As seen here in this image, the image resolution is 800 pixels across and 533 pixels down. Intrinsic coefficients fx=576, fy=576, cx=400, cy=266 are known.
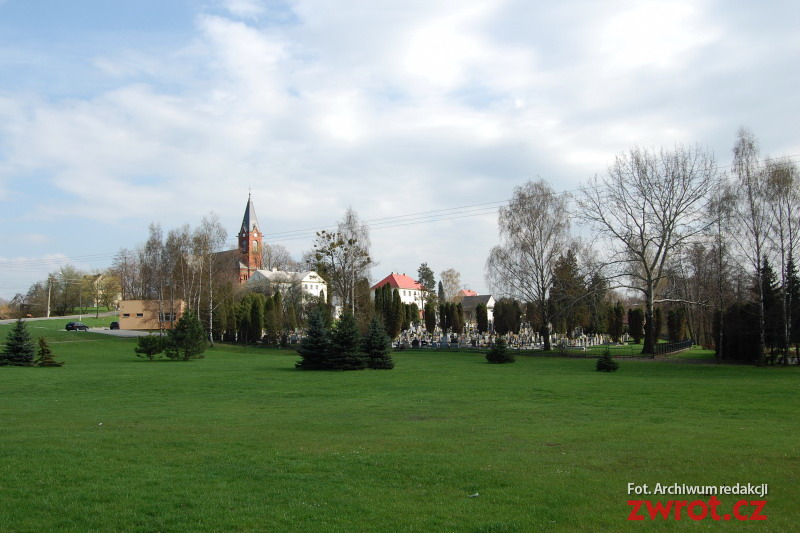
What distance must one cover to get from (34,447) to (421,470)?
→ 22.0 ft

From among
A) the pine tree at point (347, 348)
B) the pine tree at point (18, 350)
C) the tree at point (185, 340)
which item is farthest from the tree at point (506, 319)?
the pine tree at point (18, 350)

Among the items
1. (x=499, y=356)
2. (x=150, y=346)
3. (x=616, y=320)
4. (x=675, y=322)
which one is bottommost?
(x=499, y=356)

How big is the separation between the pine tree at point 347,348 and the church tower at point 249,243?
9236cm

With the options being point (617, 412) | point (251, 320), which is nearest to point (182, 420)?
point (617, 412)

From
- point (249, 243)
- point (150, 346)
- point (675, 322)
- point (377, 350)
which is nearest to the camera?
point (377, 350)

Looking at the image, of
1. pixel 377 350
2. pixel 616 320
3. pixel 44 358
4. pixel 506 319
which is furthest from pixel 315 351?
pixel 506 319

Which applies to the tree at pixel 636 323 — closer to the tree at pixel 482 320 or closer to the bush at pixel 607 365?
the tree at pixel 482 320

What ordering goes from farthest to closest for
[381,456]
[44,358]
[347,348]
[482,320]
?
1. [482,320]
2. [44,358]
3. [347,348]
4. [381,456]

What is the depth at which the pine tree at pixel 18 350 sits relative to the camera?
32938mm

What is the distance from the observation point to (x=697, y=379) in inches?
1020

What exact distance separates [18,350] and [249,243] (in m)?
91.5

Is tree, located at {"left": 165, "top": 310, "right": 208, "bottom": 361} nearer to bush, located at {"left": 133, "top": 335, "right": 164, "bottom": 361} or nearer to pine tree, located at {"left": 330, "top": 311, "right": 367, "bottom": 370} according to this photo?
bush, located at {"left": 133, "top": 335, "right": 164, "bottom": 361}

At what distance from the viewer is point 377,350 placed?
32.9m

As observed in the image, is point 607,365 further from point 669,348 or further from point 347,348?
point 669,348
